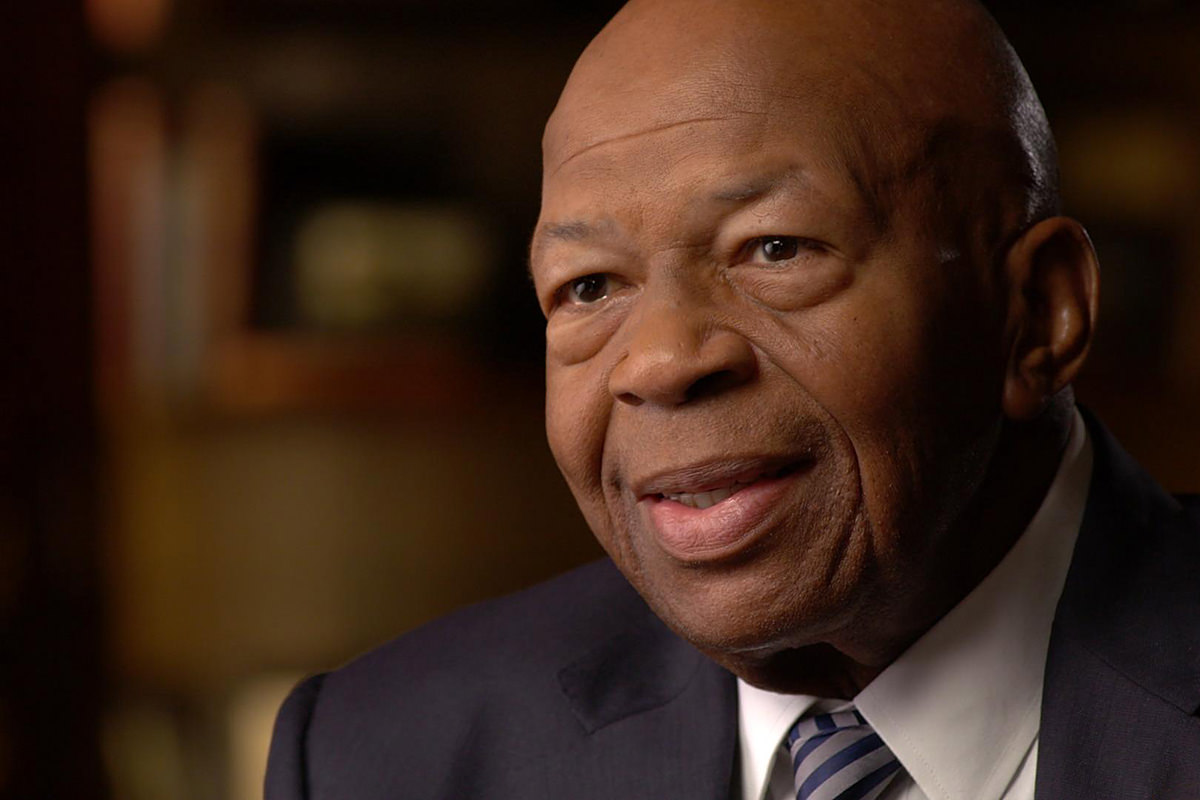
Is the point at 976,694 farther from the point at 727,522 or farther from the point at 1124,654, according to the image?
the point at 727,522

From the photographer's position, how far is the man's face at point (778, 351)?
42.6 inches

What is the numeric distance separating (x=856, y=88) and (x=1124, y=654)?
51cm

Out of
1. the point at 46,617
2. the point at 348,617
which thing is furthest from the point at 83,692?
the point at 348,617

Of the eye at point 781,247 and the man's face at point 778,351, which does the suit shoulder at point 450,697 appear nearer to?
the man's face at point 778,351

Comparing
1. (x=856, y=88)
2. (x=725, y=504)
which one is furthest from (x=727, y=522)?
(x=856, y=88)

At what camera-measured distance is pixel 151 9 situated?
2891mm

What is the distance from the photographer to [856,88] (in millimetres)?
1105

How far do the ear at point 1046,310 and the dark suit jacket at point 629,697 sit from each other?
0.54ft

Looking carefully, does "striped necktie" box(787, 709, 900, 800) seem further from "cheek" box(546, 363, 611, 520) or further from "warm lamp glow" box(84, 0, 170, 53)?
"warm lamp glow" box(84, 0, 170, 53)

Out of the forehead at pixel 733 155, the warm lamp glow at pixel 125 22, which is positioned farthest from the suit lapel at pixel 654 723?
the warm lamp glow at pixel 125 22

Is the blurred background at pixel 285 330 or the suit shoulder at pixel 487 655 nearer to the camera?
the suit shoulder at pixel 487 655

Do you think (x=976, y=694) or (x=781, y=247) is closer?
(x=781, y=247)

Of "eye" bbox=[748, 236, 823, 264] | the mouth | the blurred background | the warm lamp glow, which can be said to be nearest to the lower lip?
the mouth

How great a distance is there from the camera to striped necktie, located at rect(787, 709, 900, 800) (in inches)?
47.7
